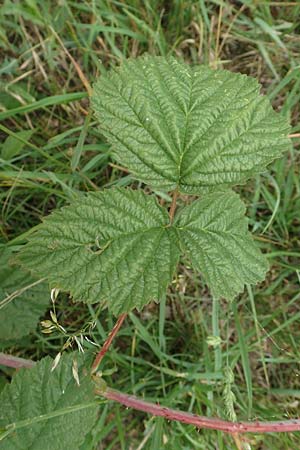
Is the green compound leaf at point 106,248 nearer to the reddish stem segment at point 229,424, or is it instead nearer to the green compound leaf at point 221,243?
the green compound leaf at point 221,243

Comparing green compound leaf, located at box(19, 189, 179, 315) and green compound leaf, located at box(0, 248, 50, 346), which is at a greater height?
green compound leaf, located at box(19, 189, 179, 315)

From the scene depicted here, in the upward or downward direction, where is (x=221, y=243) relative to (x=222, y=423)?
upward

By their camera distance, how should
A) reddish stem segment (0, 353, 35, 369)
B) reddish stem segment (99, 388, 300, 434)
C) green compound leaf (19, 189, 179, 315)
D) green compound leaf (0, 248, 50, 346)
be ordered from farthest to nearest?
green compound leaf (0, 248, 50, 346)
reddish stem segment (0, 353, 35, 369)
green compound leaf (19, 189, 179, 315)
reddish stem segment (99, 388, 300, 434)

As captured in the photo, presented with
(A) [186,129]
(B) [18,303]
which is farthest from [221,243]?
(B) [18,303]

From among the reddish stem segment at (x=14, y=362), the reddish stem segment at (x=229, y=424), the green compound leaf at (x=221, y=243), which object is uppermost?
the green compound leaf at (x=221, y=243)

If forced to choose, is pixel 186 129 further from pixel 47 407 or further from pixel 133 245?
pixel 47 407

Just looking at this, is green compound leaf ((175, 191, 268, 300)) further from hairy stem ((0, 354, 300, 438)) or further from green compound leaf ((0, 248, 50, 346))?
green compound leaf ((0, 248, 50, 346))

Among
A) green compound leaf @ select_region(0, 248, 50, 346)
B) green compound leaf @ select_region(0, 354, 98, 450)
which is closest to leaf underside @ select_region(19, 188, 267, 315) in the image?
green compound leaf @ select_region(0, 354, 98, 450)

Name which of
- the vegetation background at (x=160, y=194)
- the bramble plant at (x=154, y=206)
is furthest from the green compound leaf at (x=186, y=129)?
the vegetation background at (x=160, y=194)
